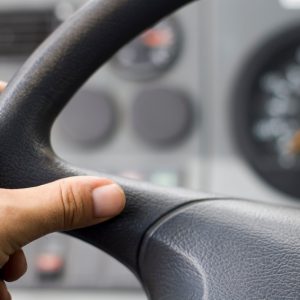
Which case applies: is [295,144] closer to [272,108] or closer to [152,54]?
[272,108]

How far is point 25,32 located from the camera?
4.23 feet

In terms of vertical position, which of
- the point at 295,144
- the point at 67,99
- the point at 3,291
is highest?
the point at 67,99

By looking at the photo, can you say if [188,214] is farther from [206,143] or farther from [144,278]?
[206,143]

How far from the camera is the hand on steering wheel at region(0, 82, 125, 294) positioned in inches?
14.3

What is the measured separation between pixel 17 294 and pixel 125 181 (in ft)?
2.52

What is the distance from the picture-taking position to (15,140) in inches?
15.0

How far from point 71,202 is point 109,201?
0.02 m

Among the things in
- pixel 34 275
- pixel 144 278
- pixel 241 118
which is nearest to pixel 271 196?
pixel 241 118

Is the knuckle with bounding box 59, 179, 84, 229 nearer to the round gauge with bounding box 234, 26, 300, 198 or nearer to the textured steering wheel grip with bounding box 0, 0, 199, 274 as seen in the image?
the textured steering wheel grip with bounding box 0, 0, 199, 274

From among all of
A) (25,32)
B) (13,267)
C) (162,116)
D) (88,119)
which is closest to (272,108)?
(162,116)

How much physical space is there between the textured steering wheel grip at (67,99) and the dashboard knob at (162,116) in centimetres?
83

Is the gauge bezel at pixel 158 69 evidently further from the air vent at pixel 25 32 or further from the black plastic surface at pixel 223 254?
the black plastic surface at pixel 223 254

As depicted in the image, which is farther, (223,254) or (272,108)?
(272,108)

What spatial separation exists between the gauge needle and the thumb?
869 mm
